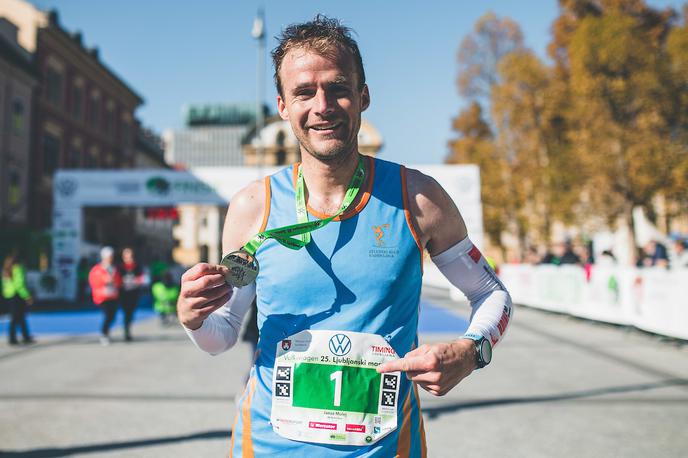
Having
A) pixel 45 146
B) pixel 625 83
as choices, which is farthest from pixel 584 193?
pixel 45 146

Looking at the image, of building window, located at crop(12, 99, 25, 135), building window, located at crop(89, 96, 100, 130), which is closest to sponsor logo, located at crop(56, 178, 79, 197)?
building window, located at crop(12, 99, 25, 135)

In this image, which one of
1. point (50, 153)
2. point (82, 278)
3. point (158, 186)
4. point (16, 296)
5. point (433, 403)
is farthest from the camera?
point (50, 153)

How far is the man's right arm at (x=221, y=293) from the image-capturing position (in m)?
1.60

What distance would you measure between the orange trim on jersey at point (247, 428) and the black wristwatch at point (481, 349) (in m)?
0.67

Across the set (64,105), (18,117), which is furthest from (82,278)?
(64,105)

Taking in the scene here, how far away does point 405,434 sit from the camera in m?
1.83

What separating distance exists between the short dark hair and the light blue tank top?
399 mm

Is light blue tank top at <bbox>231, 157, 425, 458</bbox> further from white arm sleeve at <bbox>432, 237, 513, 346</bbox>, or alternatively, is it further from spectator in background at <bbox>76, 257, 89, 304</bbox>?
spectator in background at <bbox>76, 257, 89, 304</bbox>

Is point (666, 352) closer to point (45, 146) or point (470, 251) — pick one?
point (470, 251)

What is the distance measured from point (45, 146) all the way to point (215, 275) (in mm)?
32113

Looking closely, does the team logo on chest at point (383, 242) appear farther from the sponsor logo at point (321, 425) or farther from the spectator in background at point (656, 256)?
the spectator in background at point (656, 256)

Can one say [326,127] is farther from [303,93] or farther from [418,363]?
[418,363]

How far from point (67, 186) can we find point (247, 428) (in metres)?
22.1

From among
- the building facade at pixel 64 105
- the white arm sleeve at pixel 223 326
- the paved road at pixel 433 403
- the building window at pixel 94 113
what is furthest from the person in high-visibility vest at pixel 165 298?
the building window at pixel 94 113
